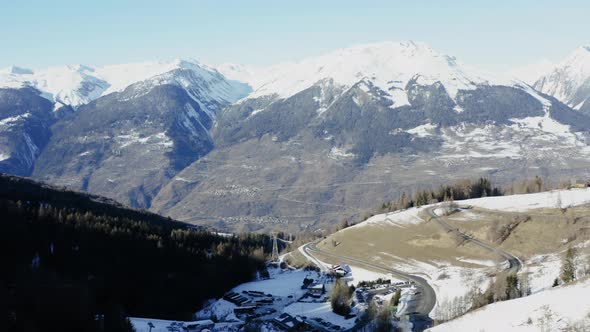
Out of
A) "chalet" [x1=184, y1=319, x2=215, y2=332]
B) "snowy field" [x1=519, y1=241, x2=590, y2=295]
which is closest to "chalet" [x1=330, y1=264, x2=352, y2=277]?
"snowy field" [x1=519, y1=241, x2=590, y2=295]

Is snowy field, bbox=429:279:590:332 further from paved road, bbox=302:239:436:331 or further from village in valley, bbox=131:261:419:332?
village in valley, bbox=131:261:419:332

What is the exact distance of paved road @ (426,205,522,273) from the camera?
114 metres

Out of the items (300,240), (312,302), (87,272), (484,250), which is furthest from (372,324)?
(300,240)

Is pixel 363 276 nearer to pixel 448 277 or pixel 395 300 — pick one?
→ pixel 448 277

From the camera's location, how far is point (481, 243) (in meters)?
132

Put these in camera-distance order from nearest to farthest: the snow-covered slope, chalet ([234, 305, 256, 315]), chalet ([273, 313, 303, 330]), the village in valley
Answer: chalet ([273, 313, 303, 330]), the village in valley, chalet ([234, 305, 256, 315]), the snow-covered slope

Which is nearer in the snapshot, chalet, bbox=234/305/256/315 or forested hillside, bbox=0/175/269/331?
chalet, bbox=234/305/256/315

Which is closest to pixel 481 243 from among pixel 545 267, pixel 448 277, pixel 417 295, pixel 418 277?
pixel 418 277

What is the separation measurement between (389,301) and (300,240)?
9622 cm

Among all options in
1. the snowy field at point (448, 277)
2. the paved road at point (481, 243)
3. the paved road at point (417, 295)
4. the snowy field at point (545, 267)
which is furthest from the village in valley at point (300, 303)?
the snowy field at point (545, 267)

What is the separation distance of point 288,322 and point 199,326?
1282 centimetres

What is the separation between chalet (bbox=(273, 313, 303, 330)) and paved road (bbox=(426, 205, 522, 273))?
1566 inches

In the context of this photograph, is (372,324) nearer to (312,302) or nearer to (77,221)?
(312,302)

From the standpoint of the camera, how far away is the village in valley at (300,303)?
301ft
